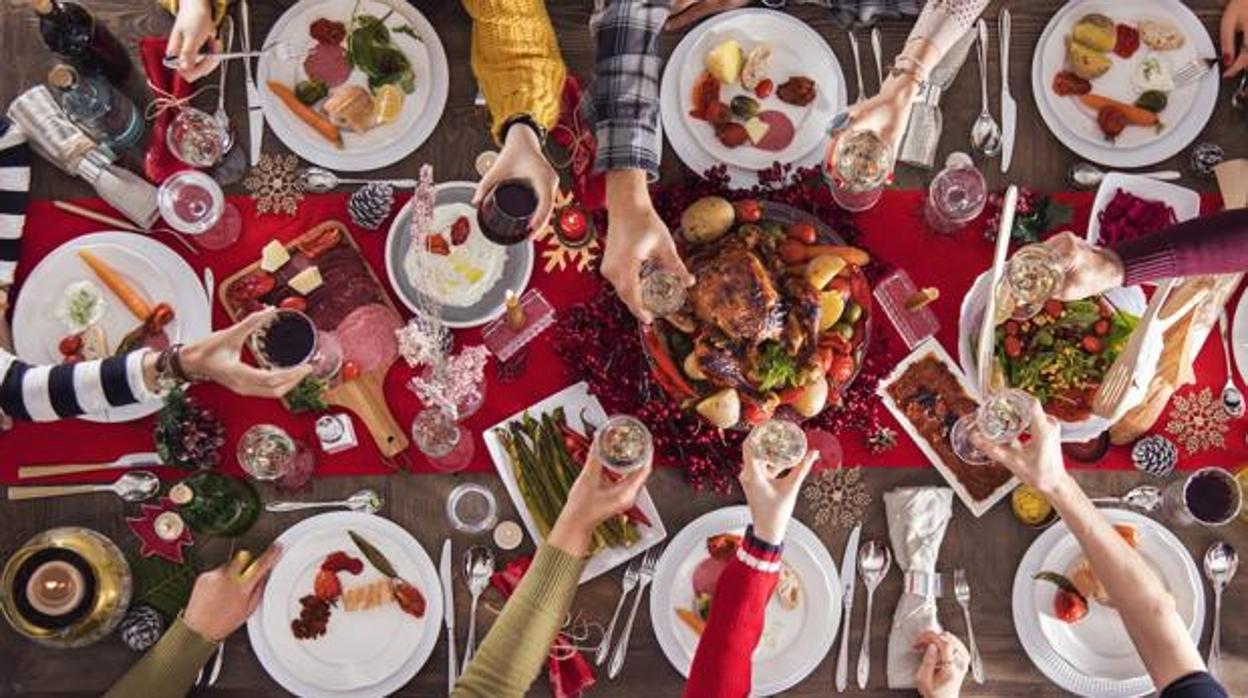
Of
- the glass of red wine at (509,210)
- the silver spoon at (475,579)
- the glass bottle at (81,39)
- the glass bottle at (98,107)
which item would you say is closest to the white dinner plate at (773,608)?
the silver spoon at (475,579)

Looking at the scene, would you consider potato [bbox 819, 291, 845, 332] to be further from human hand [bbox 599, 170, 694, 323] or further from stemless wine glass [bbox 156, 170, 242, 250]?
stemless wine glass [bbox 156, 170, 242, 250]

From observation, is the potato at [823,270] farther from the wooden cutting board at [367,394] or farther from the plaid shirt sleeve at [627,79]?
the wooden cutting board at [367,394]

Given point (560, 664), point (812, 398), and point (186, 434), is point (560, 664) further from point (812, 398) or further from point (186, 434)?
point (186, 434)

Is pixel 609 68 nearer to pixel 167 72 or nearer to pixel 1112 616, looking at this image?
pixel 167 72

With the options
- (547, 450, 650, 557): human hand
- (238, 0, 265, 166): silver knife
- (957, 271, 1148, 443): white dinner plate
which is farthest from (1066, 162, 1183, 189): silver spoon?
(238, 0, 265, 166): silver knife

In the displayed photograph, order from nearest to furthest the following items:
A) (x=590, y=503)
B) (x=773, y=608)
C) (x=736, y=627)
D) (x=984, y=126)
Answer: (x=736, y=627) < (x=590, y=503) < (x=773, y=608) < (x=984, y=126)

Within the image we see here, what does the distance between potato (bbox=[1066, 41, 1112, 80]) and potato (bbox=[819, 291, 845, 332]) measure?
0.77 metres

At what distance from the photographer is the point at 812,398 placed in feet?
6.92

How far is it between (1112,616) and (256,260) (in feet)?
6.45

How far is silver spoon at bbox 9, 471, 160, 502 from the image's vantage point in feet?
7.29

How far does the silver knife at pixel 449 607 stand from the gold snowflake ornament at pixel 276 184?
2.64ft

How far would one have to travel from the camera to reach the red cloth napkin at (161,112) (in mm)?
2273

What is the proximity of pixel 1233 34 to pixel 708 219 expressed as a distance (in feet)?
4.05

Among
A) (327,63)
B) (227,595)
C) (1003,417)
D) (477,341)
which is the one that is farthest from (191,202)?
(1003,417)
